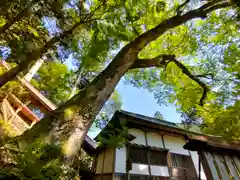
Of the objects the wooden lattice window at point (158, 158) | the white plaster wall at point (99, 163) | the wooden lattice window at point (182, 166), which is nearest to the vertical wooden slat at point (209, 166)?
the wooden lattice window at point (158, 158)

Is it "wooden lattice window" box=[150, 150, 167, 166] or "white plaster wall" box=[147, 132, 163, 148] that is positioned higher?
"white plaster wall" box=[147, 132, 163, 148]

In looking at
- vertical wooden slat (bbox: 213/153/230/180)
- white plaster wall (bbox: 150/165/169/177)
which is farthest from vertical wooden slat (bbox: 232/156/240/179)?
white plaster wall (bbox: 150/165/169/177)

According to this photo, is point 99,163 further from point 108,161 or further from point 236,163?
point 236,163

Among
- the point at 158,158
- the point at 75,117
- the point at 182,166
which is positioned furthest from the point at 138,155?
the point at 75,117

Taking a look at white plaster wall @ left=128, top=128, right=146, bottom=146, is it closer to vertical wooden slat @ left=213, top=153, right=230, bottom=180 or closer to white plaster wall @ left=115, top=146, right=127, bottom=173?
white plaster wall @ left=115, top=146, right=127, bottom=173

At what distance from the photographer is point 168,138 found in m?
10.5

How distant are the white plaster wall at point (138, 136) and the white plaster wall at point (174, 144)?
1.55m

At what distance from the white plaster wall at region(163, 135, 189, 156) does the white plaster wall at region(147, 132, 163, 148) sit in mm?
395

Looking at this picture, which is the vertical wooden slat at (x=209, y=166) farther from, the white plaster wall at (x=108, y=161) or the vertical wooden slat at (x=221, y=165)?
the white plaster wall at (x=108, y=161)

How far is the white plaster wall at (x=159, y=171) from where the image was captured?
8.67m

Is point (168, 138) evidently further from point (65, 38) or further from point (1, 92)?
point (1, 92)

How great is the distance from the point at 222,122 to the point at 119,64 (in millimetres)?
7772

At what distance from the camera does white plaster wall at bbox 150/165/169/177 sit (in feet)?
28.5

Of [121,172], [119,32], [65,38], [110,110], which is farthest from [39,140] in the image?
[110,110]
